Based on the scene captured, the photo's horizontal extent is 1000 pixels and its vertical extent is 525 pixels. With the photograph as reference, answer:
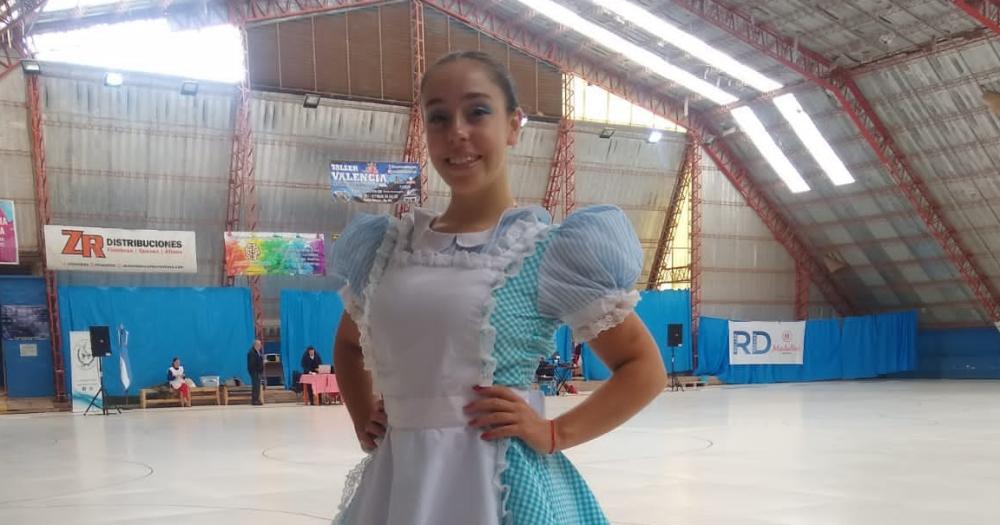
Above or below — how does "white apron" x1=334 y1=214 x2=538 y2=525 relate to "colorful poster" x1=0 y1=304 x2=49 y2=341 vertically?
above

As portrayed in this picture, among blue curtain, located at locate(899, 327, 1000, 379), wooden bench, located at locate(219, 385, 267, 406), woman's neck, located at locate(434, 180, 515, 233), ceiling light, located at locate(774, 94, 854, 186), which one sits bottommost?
blue curtain, located at locate(899, 327, 1000, 379)

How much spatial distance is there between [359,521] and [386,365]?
272 millimetres

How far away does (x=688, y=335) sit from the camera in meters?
28.1

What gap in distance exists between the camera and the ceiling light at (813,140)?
83.1 ft

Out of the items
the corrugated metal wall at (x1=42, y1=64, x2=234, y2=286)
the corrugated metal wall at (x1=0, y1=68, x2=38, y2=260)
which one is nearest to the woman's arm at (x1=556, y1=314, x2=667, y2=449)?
the corrugated metal wall at (x1=42, y1=64, x2=234, y2=286)

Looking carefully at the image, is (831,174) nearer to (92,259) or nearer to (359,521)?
(92,259)

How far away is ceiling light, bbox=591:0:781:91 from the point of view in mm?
22734

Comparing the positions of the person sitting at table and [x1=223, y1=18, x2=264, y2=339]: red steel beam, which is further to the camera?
[x1=223, y1=18, x2=264, y2=339]: red steel beam

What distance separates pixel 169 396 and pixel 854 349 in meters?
20.1

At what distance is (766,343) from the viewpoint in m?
28.0

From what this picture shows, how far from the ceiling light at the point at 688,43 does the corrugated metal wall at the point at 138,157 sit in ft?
31.0

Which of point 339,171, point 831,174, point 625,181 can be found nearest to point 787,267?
point 831,174

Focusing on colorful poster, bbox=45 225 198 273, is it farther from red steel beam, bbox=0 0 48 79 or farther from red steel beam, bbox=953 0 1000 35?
red steel beam, bbox=953 0 1000 35

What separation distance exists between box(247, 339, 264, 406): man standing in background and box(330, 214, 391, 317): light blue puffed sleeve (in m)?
19.9
